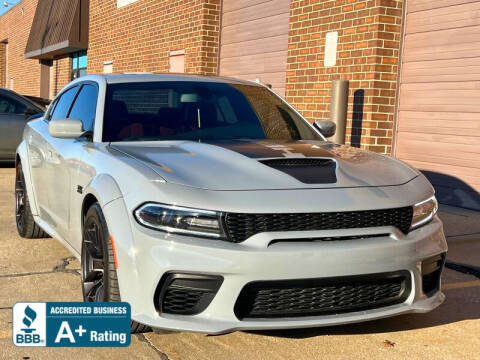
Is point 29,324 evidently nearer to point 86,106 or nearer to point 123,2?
point 86,106

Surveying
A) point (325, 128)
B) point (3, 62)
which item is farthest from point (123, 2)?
point (3, 62)

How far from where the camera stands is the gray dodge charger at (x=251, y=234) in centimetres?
304

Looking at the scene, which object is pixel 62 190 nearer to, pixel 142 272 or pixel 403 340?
pixel 142 272

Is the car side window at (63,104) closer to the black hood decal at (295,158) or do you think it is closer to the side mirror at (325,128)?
the black hood decal at (295,158)

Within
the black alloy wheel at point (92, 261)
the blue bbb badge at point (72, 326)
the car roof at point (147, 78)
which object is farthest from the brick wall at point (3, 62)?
the blue bbb badge at point (72, 326)

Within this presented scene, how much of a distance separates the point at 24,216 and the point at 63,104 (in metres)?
1.13

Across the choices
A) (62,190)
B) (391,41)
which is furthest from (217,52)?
(62,190)

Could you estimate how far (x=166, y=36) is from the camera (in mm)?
14906

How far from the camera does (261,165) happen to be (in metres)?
3.47

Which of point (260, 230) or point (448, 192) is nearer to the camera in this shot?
point (260, 230)

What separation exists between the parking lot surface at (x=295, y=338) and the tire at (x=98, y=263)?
0.27 metres

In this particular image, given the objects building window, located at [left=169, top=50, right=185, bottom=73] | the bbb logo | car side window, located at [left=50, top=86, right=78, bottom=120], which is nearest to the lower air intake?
the bbb logo

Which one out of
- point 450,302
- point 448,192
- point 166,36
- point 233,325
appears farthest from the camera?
point 166,36

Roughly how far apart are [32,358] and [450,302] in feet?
9.09
